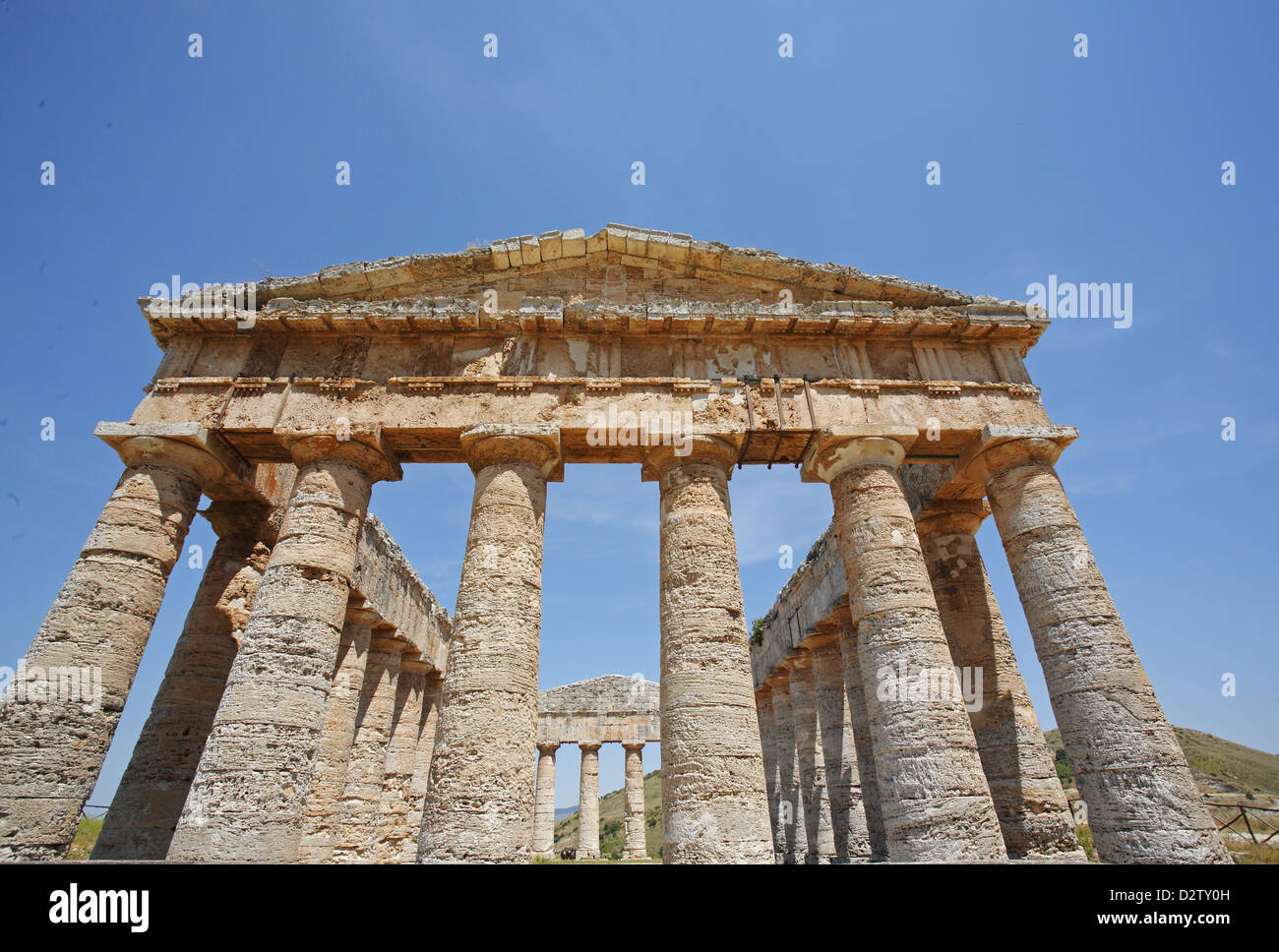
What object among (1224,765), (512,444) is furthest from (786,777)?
(1224,765)

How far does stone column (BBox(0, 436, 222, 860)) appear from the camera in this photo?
8078 mm

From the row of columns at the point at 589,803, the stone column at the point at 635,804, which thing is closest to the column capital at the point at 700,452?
the row of columns at the point at 589,803

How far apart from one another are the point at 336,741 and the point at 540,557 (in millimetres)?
7138

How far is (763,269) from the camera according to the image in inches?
470

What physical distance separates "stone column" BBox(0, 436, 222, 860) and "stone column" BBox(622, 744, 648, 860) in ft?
59.0

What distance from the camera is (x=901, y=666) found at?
28.7 feet

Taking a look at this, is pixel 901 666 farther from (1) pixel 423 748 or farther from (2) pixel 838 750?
(1) pixel 423 748
